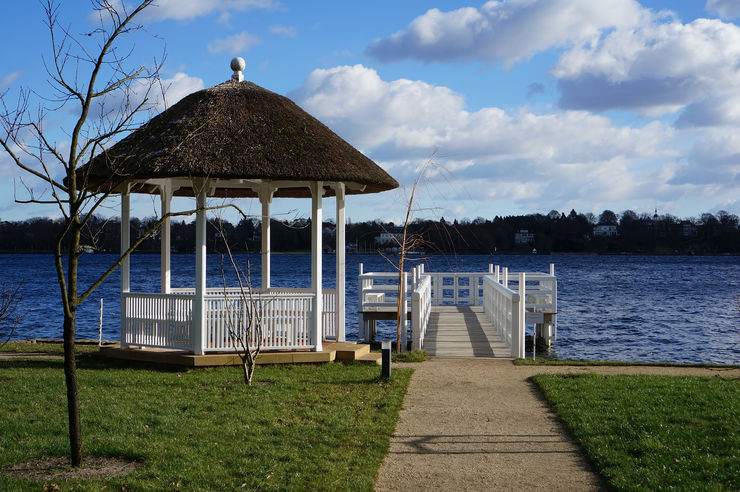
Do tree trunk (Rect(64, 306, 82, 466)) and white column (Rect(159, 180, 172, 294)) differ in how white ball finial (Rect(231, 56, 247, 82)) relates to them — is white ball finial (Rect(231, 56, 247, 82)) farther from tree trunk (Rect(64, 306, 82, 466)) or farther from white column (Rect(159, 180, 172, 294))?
tree trunk (Rect(64, 306, 82, 466))

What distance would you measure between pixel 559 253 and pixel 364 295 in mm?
119919

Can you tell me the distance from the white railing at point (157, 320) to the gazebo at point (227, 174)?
2 centimetres

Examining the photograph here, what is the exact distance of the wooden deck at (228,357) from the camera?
12.2 metres

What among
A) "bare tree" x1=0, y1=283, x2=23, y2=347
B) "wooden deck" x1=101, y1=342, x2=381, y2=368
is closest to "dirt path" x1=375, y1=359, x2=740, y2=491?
"wooden deck" x1=101, y1=342, x2=381, y2=368

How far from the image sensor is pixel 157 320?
1266 cm

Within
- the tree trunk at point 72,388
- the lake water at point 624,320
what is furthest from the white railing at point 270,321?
the tree trunk at point 72,388

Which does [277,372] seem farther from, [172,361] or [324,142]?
[324,142]

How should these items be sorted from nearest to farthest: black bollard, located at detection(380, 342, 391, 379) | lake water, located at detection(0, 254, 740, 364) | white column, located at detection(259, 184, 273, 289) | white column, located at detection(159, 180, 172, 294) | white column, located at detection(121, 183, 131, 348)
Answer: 1. black bollard, located at detection(380, 342, 391, 379)
2. white column, located at detection(121, 183, 131, 348)
3. white column, located at detection(159, 180, 172, 294)
4. white column, located at detection(259, 184, 273, 289)
5. lake water, located at detection(0, 254, 740, 364)

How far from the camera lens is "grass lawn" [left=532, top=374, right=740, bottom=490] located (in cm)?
633

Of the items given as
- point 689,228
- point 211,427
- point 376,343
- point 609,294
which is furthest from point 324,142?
point 689,228

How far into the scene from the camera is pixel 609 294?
5053 centimetres

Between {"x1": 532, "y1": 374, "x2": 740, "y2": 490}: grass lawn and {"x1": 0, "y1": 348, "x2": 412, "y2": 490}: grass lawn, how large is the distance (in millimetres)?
2328

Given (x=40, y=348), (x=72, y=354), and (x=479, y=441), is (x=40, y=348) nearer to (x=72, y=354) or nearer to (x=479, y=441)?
(x=72, y=354)

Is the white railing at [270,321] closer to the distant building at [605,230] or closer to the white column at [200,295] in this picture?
the white column at [200,295]
